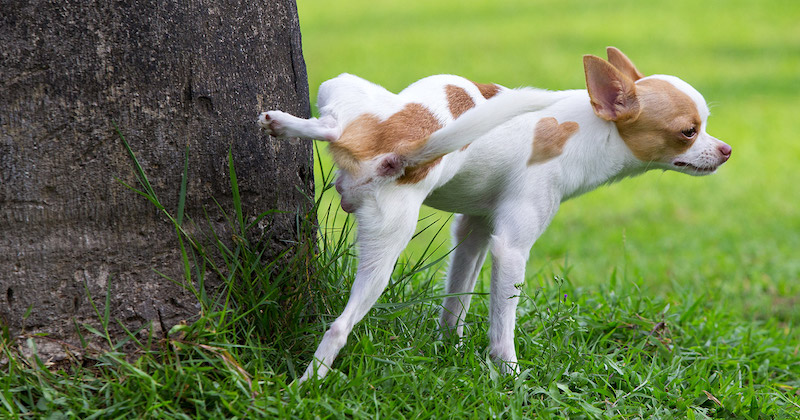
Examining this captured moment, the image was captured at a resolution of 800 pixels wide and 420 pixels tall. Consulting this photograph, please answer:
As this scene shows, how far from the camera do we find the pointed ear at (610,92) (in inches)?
121

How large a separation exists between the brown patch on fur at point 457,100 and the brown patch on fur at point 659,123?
61cm

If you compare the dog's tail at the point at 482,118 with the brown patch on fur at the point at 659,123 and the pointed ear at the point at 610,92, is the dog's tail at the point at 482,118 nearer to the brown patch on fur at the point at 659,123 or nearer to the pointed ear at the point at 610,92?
the pointed ear at the point at 610,92

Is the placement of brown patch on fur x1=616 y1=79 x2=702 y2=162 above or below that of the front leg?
above

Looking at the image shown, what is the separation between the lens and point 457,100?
2.99 metres

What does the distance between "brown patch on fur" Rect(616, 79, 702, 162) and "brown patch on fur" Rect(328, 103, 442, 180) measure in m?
0.86

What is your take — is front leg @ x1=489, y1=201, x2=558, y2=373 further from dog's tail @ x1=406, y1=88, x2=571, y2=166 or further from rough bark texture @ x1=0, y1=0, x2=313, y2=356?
rough bark texture @ x1=0, y1=0, x2=313, y2=356

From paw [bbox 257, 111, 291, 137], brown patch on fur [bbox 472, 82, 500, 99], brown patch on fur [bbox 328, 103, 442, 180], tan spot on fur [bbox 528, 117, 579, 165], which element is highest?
paw [bbox 257, 111, 291, 137]

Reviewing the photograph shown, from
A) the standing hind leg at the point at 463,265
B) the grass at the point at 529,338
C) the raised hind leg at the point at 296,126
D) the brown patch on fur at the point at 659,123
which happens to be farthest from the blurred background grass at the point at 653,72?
the raised hind leg at the point at 296,126

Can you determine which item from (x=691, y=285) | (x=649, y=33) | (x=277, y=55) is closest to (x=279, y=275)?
(x=277, y=55)

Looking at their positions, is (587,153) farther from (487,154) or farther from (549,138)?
(487,154)

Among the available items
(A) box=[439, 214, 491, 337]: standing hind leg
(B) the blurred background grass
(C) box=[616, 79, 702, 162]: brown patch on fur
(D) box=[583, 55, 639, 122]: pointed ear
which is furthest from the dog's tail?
(B) the blurred background grass

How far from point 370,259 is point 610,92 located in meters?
1.13

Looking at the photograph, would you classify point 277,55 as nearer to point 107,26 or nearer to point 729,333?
point 107,26

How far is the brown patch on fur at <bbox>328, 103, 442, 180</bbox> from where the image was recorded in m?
2.71
